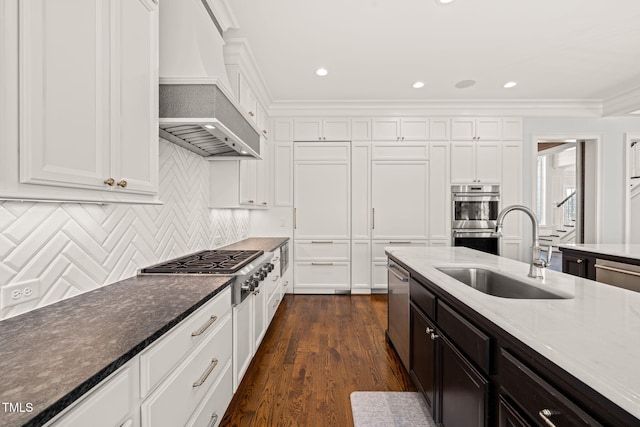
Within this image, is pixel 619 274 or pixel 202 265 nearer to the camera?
pixel 202 265

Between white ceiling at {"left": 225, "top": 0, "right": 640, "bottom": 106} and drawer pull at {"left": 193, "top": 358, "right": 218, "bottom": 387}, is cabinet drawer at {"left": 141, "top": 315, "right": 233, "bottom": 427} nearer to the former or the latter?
drawer pull at {"left": 193, "top": 358, "right": 218, "bottom": 387}

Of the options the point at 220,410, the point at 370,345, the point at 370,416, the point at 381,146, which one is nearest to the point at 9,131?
the point at 220,410

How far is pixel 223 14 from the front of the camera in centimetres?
244

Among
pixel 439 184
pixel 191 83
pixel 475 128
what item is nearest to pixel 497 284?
pixel 191 83

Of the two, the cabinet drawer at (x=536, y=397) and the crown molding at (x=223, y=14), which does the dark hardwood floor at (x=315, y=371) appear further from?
the crown molding at (x=223, y=14)

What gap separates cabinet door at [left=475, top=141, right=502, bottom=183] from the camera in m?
4.54

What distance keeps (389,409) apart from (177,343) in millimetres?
1475

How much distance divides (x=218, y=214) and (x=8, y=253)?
2.12m

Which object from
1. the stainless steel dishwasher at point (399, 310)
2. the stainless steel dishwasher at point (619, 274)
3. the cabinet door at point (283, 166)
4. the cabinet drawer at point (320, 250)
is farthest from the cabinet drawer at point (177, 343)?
the stainless steel dishwasher at point (619, 274)

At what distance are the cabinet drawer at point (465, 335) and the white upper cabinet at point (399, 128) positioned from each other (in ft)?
11.2

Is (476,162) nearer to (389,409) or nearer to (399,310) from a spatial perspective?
(399,310)

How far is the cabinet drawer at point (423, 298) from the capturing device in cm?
169

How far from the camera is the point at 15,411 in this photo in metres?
0.58

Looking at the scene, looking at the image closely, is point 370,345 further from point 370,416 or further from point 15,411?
point 15,411
